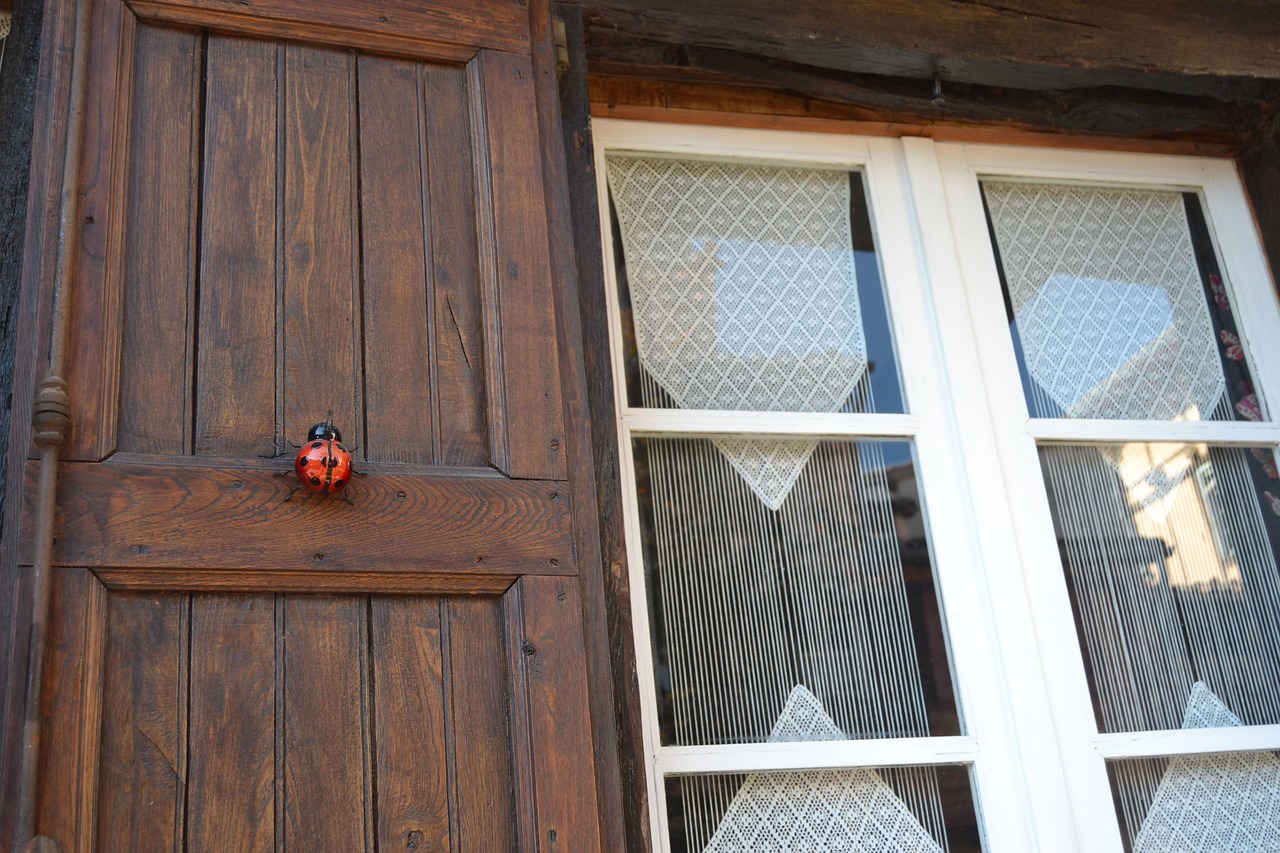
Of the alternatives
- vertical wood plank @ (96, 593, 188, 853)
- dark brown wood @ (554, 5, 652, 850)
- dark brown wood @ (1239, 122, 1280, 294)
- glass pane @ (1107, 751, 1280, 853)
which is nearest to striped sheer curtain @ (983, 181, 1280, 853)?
glass pane @ (1107, 751, 1280, 853)

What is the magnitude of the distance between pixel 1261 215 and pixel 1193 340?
1.08ft

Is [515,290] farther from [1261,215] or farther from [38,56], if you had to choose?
[1261,215]

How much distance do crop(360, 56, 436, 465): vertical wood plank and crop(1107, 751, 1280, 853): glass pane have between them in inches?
50.9

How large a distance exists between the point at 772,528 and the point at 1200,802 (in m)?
0.85

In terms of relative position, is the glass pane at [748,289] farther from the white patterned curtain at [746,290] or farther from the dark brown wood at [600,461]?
the dark brown wood at [600,461]

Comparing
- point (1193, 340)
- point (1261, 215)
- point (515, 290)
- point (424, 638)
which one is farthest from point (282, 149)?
point (1261, 215)

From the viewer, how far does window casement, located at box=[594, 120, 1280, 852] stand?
6.65 feet

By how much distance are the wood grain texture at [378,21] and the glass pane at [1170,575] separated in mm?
1223

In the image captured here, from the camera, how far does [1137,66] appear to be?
7.92 ft

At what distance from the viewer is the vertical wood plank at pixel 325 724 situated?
1506 millimetres

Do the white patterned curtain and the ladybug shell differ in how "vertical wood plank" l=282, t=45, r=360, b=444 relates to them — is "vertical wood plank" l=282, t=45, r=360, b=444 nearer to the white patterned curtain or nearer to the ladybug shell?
the ladybug shell

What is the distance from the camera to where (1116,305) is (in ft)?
8.28

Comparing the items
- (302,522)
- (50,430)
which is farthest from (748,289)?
(50,430)

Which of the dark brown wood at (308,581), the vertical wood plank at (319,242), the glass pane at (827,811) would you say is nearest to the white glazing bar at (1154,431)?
the glass pane at (827,811)
